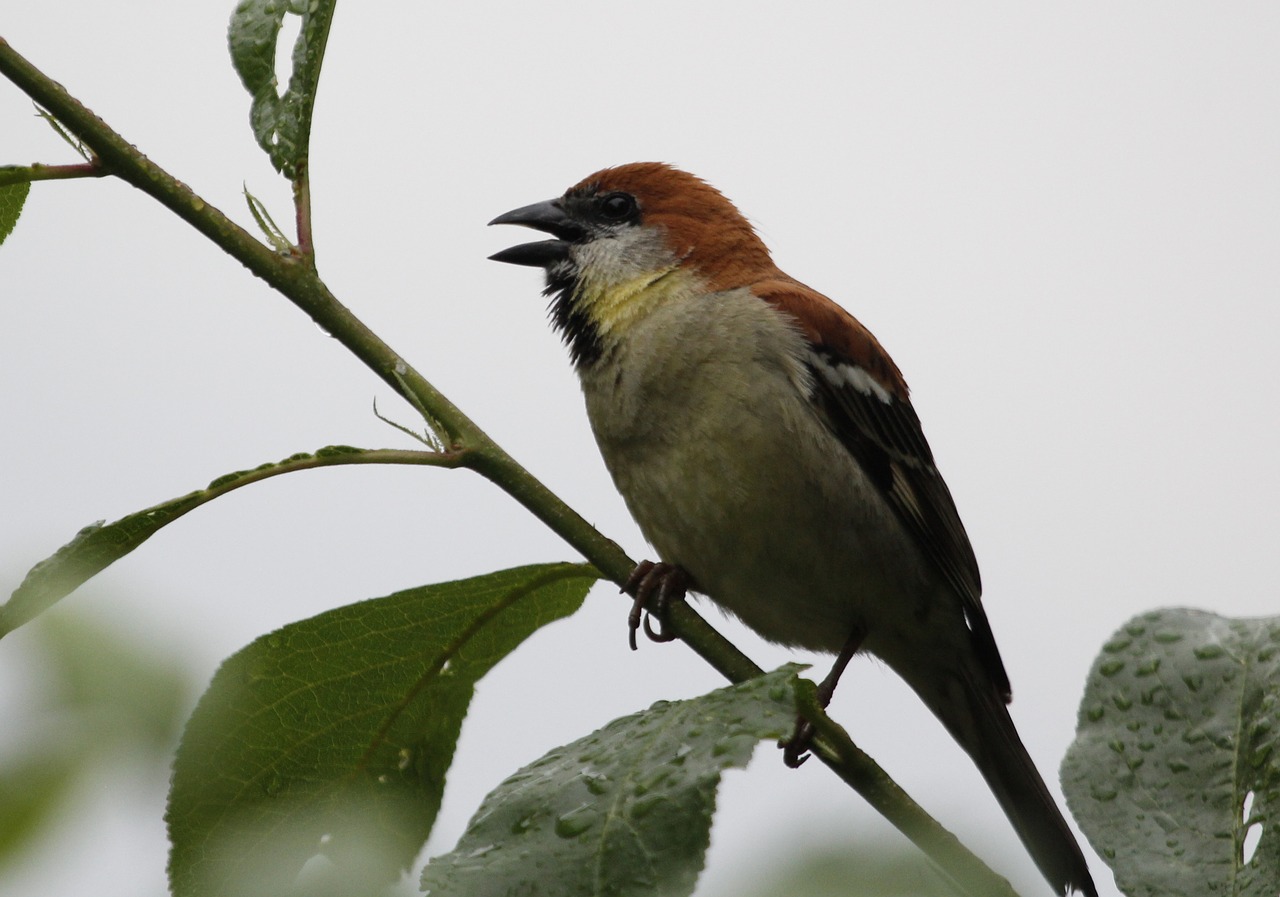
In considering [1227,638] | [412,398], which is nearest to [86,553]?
[412,398]

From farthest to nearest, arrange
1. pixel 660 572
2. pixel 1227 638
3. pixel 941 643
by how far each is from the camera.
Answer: pixel 941 643 → pixel 660 572 → pixel 1227 638

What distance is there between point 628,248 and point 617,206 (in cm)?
31

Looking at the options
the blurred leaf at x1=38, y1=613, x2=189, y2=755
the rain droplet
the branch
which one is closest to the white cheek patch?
the branch

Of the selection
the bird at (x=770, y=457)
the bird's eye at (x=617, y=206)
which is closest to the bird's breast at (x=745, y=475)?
the bird at (x=770, y=457)

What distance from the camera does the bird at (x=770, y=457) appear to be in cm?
385

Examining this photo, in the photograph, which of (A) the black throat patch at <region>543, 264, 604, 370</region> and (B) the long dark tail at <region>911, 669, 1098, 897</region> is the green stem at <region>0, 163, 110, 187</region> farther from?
(B) the long dark tail at <region>911, 669, 1098, 897</region>

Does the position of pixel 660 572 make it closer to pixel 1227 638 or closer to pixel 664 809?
pixel 1227 638

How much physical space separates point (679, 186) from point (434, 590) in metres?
2.86

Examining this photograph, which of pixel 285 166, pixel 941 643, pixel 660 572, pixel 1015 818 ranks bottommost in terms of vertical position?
pixel 1015 818

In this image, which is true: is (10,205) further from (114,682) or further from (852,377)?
(852,377)

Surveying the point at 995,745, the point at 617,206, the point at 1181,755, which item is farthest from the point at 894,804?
the point at 617,206

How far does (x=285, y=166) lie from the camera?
224 centimetres

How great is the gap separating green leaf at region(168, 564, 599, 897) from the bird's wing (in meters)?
1.90

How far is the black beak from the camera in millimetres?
4441
